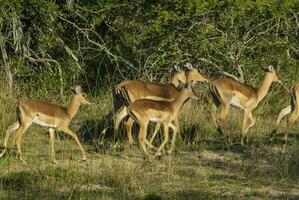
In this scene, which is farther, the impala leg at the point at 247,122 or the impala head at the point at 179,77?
the impala head at the point at 179,77

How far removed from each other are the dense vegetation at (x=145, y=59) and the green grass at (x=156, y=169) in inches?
1.4

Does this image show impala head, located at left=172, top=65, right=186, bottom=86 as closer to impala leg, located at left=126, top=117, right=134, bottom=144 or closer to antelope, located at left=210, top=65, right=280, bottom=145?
antelope, located at left=210, top=65, right=280, bottom=145

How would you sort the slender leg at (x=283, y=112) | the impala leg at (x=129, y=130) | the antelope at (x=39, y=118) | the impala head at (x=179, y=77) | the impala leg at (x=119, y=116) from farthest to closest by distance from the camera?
the impala head at (x=179, y=77)
the slender leg at (x=283, y=112)
the impala leg at (x=119, y=116)
the impala leg at (x=129, y=130)
the antelope at (x=39, y=118)

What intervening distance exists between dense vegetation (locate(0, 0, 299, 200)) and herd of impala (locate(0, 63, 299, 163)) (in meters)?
0.30

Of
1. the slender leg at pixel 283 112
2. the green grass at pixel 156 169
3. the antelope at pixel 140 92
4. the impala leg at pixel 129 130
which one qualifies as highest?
Result: the antelope at pixel 140 92

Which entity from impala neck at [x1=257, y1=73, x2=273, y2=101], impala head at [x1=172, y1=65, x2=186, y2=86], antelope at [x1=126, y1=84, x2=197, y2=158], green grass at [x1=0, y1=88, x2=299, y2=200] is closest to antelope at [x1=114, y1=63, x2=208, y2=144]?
green grass at [x1=0, y1=88, x2=299, y2=200]

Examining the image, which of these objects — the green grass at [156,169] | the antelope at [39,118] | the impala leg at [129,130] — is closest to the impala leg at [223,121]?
the green grass at [156,169]

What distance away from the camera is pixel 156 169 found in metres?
9.14

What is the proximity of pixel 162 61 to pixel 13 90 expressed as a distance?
299 centimetres

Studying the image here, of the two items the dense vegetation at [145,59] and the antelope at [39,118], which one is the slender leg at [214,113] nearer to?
the dense vegetation at [145,59]

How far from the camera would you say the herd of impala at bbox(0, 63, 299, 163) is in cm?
991

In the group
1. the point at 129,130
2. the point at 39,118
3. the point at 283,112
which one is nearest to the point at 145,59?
the point at 283,112

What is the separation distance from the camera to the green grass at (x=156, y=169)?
25.9 ft

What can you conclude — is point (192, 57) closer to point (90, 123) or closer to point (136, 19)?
point (136, 19)
